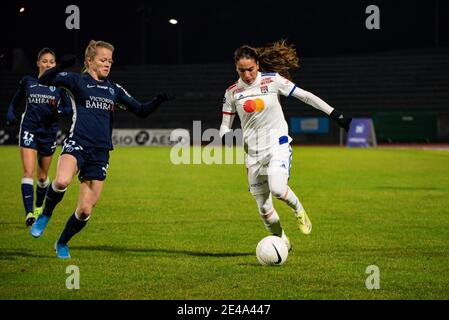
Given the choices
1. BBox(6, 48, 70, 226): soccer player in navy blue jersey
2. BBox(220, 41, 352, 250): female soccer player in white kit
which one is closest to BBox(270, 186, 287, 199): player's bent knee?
BBox(220, 41, 352, 250): female soccer player in white kit

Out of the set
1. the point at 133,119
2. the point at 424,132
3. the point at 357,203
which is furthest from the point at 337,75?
the point at 357,203

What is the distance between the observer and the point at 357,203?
14.5 m

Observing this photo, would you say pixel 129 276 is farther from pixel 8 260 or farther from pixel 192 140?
pixel 192 140

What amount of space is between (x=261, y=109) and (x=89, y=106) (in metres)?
1.88

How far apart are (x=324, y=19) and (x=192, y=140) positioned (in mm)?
12911

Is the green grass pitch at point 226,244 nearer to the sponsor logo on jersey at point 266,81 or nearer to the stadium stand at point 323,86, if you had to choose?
the sponsor logo on jersey at point 266,81

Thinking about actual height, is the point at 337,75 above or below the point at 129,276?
above

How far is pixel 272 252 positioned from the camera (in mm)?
8117

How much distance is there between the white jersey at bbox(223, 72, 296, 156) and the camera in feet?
28.9

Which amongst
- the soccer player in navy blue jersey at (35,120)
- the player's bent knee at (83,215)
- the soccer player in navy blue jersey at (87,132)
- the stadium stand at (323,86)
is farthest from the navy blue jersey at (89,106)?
the stadium stand at (323,86)

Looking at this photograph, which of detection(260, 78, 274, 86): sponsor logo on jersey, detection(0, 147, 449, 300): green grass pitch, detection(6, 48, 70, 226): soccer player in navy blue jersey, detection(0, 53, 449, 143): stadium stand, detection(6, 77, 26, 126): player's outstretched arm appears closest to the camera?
detection(0, 147, 449, 300): green grass pitch

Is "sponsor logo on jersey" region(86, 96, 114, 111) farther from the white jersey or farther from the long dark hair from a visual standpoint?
the long dark hair

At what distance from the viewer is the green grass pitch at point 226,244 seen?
697cm

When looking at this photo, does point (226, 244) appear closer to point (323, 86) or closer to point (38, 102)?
point (38, 102)
